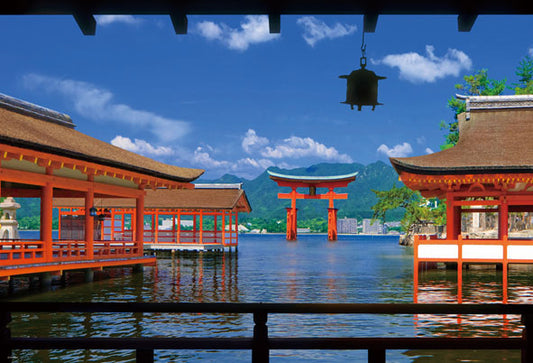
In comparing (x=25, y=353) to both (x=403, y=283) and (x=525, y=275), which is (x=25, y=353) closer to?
(x=403, y=283)

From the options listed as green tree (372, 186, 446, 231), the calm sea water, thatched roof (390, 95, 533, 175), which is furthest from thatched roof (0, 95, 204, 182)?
green tree (372, 186, 446, 231)

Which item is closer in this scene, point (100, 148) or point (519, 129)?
point (100, 148)

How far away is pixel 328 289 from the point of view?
20.8 metres

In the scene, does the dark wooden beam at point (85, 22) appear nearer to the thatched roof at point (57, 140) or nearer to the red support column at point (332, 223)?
the thatched roof at point (57, 140)

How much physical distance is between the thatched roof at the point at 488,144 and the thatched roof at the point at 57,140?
958 centimetres

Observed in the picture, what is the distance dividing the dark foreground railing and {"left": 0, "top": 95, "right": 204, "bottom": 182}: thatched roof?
12.0 meters

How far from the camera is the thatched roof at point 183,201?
4025cm

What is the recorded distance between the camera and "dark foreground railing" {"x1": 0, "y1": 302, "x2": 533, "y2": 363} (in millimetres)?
4211

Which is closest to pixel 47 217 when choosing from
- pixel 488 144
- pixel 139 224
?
pixel 139 224

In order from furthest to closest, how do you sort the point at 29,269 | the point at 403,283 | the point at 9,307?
1. the point at 403,283
2. the point at 29,269
3. the point at 9,307

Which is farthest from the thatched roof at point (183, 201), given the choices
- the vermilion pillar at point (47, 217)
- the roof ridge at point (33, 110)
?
the vermilion pillar at point (47, 217)

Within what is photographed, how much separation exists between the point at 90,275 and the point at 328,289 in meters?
8.20

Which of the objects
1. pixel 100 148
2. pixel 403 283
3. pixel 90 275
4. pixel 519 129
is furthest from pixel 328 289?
pixel 519 129

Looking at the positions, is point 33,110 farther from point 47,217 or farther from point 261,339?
point 261,339
